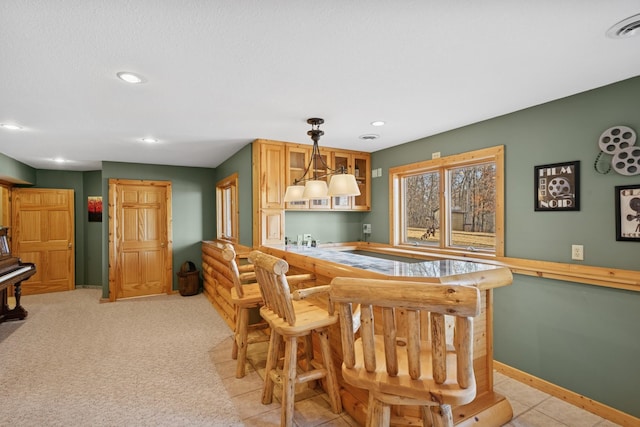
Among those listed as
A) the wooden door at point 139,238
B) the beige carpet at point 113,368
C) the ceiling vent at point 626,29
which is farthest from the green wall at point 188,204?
the ceiling vent at point 626,29

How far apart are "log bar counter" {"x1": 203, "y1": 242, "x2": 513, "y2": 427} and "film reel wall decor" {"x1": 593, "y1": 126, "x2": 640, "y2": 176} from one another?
1.21 meters

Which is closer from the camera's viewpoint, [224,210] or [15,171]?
[15,171]

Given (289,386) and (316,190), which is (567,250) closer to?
(316,190)

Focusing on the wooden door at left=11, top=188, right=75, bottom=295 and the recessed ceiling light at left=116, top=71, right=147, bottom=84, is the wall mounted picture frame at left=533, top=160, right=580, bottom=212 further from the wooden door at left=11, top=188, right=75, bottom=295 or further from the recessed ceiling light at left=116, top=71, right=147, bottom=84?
the wooden door at left=11, top=188, right=75, bottom=295

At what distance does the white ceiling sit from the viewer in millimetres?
1511

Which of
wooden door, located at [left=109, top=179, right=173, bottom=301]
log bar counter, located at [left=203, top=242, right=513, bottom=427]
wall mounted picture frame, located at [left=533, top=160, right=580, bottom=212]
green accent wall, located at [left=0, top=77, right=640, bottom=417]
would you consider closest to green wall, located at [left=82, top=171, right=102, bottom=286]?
wooden door, located at [left=109, top=179, right=173, bottom=301]

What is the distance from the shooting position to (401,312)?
1.91m

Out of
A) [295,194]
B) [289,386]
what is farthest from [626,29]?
[289,386]

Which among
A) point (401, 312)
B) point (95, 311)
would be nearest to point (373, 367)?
point (401, 312)

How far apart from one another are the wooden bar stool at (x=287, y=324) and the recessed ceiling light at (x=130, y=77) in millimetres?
1415

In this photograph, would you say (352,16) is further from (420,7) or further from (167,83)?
(167,83)

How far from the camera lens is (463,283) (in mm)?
1766

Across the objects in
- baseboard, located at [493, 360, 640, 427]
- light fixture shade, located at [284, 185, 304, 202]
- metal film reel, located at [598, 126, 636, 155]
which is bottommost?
baseboard, located at [493, 360, 640, 427]

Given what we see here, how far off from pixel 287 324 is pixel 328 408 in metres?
0.84
